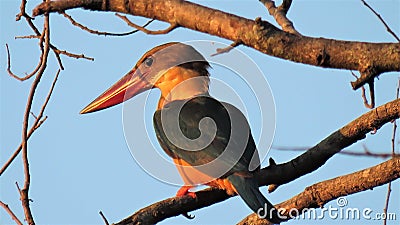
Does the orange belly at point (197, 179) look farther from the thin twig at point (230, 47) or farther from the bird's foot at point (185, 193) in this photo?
the thin twig at point (230, 47)

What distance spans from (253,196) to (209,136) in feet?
2.24

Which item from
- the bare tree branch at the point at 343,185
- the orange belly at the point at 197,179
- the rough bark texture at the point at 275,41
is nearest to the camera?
the rough bark texture at the point at 275,41

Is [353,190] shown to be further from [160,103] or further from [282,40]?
[160,103]

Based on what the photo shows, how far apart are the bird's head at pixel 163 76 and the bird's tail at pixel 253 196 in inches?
53.6

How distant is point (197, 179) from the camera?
15.6 feet

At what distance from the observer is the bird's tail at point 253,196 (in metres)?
4.07

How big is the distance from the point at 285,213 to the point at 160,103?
6.38 ft

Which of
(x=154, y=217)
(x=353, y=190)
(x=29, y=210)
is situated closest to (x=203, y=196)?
(x=154, y=217)

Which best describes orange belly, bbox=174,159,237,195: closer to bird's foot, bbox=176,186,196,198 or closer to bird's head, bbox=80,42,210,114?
bird's foot, bbox=176,186,196,198

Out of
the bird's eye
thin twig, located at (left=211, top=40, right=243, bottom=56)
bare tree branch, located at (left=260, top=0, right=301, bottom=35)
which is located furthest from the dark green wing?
thin twig, located at (left=211, top=40, right=243, bottom=56)

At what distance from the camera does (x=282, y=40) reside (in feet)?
7.56

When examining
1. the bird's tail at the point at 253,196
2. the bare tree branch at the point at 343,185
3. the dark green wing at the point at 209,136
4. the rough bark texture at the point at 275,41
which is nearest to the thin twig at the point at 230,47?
the rough bark texture at the point at 275,41

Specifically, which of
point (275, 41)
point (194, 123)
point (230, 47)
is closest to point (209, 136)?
point (194, 123)

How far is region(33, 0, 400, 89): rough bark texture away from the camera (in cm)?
220
